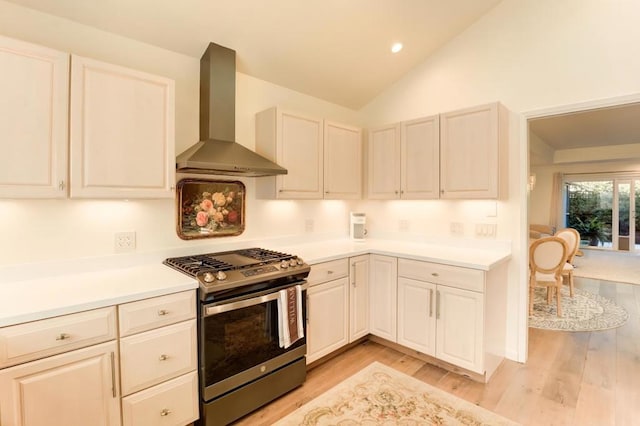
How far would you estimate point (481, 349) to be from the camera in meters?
2.41

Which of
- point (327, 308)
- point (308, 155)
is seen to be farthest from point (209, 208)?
point (327, 308)

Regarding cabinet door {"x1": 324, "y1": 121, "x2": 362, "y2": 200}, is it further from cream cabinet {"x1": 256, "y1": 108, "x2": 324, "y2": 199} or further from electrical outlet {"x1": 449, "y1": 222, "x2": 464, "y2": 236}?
electrical outlet {"x1": 449, "y1": 222, "x2": 464, "y2": 236}

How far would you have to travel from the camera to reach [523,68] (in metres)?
2.76

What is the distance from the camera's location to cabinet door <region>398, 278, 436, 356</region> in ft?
8.74

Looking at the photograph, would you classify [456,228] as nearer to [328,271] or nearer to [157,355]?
[328,271]

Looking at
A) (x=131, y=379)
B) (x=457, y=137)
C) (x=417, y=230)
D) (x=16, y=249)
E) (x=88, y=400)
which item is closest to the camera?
(x=88, y=400)

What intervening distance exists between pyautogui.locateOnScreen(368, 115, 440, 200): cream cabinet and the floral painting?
1446 mm

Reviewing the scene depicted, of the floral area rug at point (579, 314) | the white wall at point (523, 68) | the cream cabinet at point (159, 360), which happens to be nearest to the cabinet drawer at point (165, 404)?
the cream cabinet at point (159, 360)

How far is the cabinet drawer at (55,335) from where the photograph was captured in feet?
4.43

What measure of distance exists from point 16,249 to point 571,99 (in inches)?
156

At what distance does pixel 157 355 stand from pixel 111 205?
3.44 feet

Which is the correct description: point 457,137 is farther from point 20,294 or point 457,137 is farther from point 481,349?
point 20,294

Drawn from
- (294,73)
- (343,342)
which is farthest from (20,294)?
(294,73)

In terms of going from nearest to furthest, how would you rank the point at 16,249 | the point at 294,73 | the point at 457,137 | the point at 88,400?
the point at 88,400 < the point at 16,249 < the point at 457,137 < the point at 294,73
